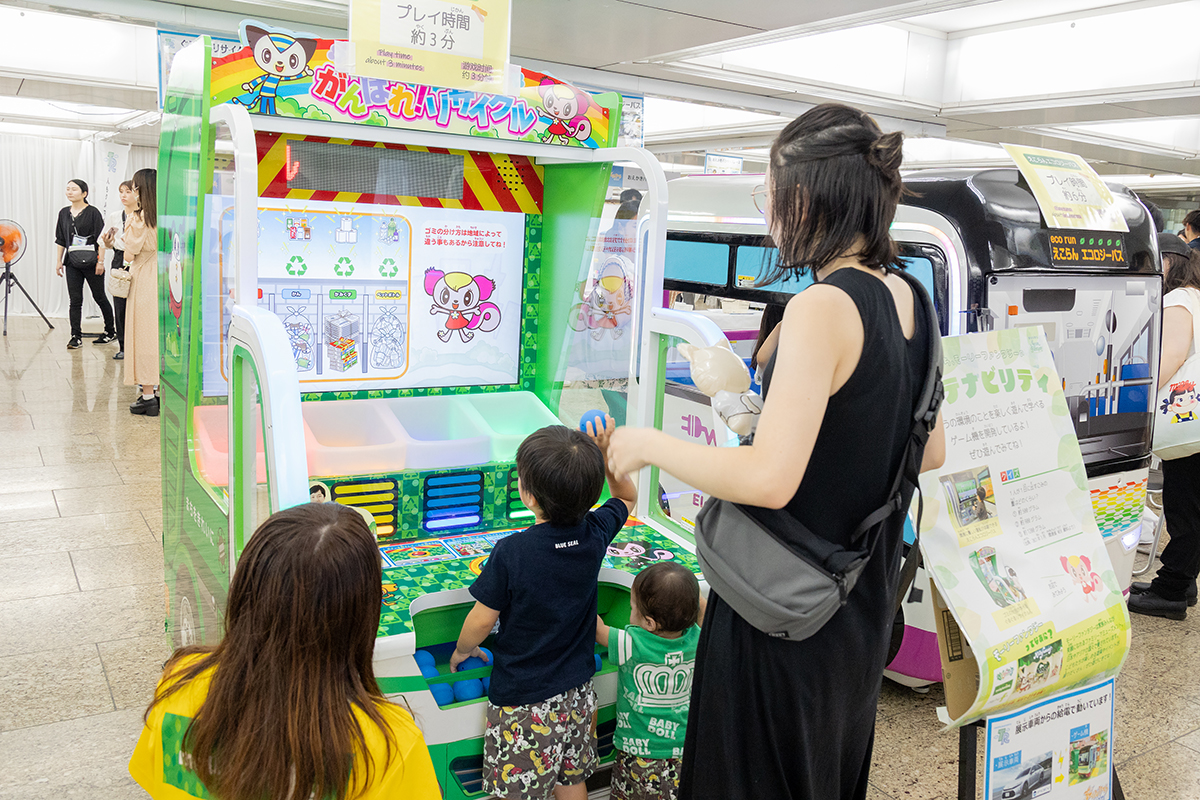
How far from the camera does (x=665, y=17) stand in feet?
16.9

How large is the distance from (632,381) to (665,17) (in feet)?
11.1

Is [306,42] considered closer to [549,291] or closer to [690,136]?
[549,291]

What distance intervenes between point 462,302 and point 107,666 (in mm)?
1643

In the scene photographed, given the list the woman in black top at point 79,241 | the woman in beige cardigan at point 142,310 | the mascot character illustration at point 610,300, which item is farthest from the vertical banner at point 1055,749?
the woman in black top at point 79,241

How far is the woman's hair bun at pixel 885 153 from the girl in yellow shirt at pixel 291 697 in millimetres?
884

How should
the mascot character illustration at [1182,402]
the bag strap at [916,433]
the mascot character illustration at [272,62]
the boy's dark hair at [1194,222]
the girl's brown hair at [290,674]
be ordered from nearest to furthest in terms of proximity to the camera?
the girl's brown hair at [290,674], the bag strap at [916,433], the mascot character illustration at [272,62], the mascot character illustration at [1182,402], the boy's dark hair at [1194,222]

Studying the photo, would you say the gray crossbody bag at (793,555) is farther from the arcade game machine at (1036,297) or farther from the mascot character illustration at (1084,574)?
the arcade game machine at (1036,297)

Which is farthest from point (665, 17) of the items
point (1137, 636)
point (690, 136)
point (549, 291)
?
point (690, 136)

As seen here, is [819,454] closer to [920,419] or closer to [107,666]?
[920,419]

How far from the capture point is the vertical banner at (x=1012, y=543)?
5.77 feet

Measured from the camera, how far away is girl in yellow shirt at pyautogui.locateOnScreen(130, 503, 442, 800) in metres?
1.11

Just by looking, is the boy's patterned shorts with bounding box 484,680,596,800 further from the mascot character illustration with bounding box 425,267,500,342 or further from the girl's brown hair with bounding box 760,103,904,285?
the mascot character illustration with bounding box 425,267,500,342

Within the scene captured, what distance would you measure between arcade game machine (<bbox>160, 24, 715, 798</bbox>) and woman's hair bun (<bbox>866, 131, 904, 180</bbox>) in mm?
936

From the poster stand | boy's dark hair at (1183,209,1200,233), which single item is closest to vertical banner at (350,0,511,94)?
the poster stand
